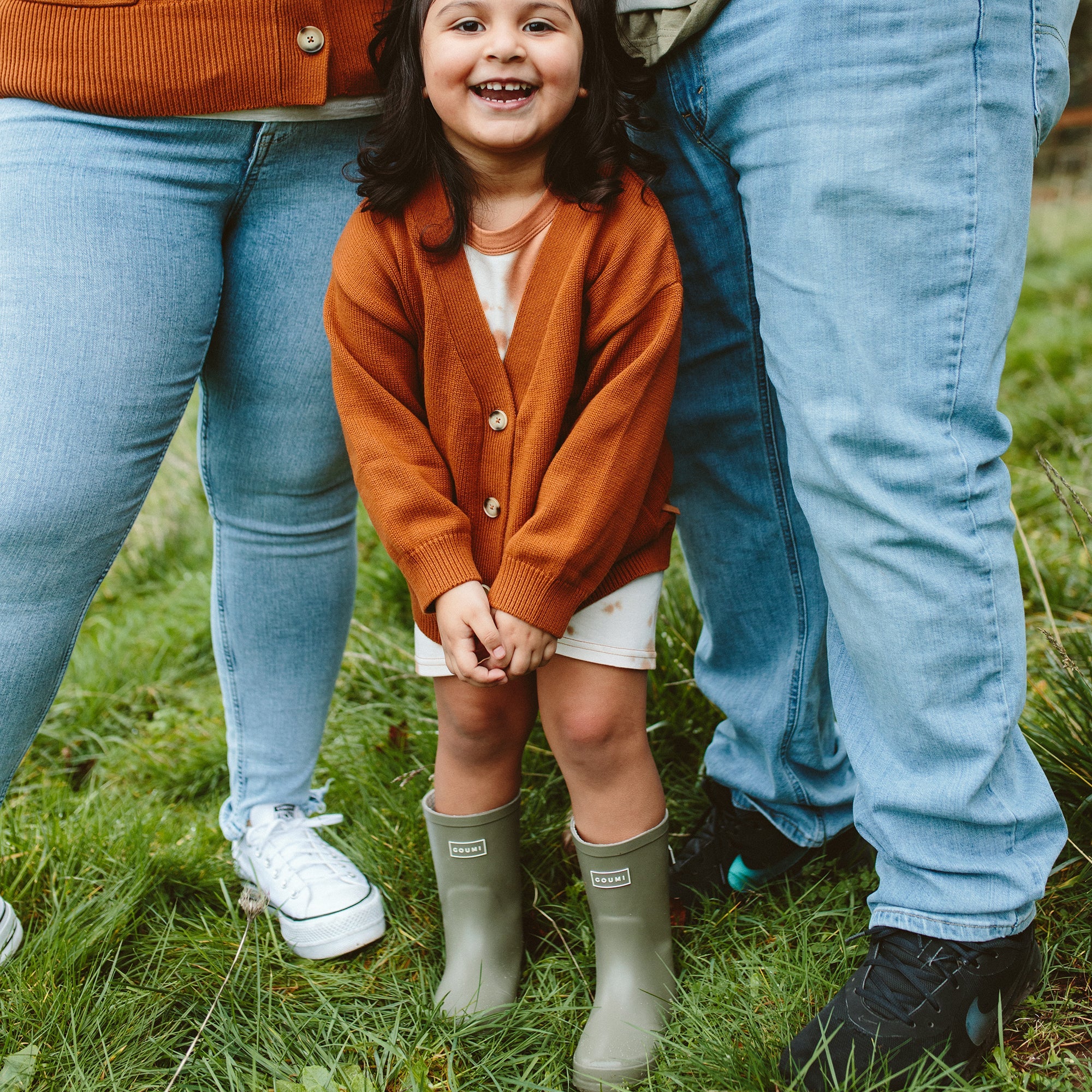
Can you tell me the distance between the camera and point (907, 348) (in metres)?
1.19

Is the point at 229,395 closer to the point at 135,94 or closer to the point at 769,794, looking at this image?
the point at 135,94

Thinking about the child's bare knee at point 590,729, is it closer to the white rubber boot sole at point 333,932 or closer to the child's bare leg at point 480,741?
the child's bare leg at point 480,741

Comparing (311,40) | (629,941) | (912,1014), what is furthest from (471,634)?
(311,40)

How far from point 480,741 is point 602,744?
7.9 inches

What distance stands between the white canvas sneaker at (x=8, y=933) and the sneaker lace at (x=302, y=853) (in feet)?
1.32

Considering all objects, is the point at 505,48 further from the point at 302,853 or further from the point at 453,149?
the point at 302,853

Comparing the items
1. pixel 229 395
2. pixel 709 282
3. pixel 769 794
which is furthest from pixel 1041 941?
pixel 229 395

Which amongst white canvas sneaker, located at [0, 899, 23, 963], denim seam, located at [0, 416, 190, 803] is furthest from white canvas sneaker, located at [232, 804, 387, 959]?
denim seam, located at [0, 416, 190, 803]

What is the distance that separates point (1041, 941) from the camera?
1.49 m

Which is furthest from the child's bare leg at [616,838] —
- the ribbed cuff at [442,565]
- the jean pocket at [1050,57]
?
the jean pocket at [1050,57]

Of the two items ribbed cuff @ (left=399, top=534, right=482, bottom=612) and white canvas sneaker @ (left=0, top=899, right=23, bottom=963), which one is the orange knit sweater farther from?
white canvas sneaker @ (left=0, top=899, right=23, bottom=963)

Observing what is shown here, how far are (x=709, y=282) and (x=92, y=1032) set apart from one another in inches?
58.1

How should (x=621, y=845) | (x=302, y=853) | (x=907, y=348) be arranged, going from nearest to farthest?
(x=907, y=348) < (x=621, y=845) < (x=302, y=853)

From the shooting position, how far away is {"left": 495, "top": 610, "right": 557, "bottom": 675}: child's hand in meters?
1.39
